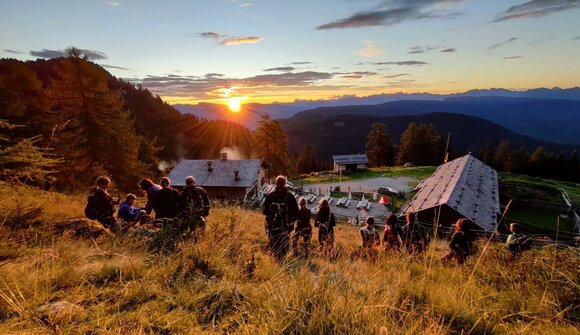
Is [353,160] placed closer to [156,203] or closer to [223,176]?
[223,176]

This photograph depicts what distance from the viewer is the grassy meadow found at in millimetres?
2400

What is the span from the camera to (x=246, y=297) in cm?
299

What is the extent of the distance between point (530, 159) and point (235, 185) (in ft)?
247

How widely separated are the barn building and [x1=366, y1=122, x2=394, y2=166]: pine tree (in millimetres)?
48205

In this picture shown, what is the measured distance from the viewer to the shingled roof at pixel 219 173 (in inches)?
1634

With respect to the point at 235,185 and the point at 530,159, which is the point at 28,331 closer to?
the point at 235,185

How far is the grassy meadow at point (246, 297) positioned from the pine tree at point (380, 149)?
82.9 meters

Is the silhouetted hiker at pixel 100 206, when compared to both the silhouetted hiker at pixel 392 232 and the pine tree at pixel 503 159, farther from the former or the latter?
the pine tree at pixel 503 159

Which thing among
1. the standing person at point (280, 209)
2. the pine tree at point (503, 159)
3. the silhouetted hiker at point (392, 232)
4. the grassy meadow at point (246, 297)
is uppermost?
the grassy meadow at point (246, 297)

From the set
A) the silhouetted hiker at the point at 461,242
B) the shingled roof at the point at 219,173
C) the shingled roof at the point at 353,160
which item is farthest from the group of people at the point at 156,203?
the shingled roof at the point at 353,160

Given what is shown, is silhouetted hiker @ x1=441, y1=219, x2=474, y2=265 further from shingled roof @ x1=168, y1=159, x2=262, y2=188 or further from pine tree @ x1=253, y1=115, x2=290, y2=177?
pine tree @ x1=253, y1=115, x2=290, y2=177

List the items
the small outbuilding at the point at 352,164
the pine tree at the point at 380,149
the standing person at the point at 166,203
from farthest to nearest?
the pine tree at the point at 380,149
the small outbuilding at the point at 352,164
the standing person at the point at 166,203

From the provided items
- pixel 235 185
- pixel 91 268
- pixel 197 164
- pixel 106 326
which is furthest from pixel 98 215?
pixel 197 164

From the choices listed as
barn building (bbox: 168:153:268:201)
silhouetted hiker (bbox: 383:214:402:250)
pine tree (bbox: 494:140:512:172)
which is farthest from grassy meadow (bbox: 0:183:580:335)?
pine tree (bbox: 494:140:512:172)
